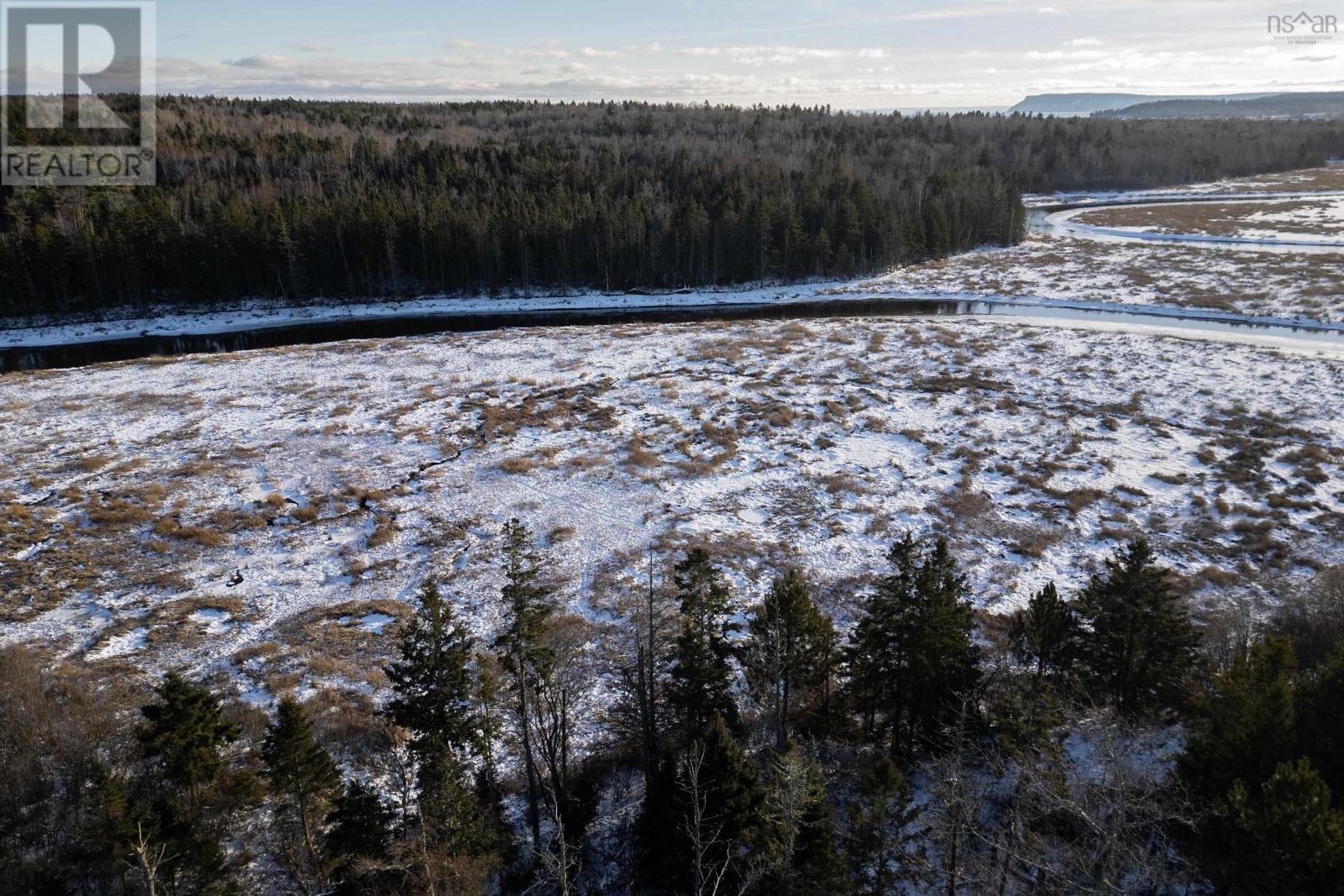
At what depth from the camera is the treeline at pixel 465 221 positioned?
8219cm

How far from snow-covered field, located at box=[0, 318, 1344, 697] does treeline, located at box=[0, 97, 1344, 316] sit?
34.4 m

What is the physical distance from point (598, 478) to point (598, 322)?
43.7 metres

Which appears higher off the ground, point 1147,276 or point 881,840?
point 1147,276

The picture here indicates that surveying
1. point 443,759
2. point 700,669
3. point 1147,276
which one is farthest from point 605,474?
point 1147,276

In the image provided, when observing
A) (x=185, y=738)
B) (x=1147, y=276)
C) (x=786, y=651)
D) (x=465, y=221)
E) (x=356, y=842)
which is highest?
(x=465, y=221)

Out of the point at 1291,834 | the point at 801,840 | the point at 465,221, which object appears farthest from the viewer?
the point at 465,221

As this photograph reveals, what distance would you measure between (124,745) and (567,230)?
81696 mm

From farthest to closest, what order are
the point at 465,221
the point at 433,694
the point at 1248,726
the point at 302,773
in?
the point at 465,221 → the point at 433,694 → the point at 302,773 → the point at 1248,726

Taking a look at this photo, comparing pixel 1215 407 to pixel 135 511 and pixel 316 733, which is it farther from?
pixel 135 511

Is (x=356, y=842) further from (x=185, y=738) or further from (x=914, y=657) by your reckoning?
(x=914, y=657)

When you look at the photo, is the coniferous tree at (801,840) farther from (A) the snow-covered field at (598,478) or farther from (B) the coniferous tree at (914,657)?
(A) the snow-covered field at (598,478)

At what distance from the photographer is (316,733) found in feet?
64.0

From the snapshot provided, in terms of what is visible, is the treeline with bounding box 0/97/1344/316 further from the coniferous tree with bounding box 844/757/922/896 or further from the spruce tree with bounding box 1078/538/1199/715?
the coniferous tree with bounding box 844/757/922/896

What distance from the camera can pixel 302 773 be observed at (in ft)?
49.9
